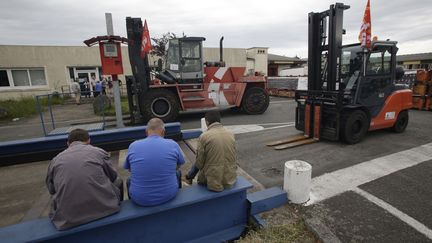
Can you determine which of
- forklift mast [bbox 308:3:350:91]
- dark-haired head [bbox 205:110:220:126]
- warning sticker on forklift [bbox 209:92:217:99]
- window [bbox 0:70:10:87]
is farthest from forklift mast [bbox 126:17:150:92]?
window [bbox 0:70:10:87]

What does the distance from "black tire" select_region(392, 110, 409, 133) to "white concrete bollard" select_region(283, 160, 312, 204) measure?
15.9ft

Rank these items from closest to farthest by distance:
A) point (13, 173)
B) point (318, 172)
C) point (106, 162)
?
point (106, 162), point (318, 172), point (13, 173)

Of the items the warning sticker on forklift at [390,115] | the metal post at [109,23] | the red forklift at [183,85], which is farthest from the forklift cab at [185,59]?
the warning sticker on forklift at [390,115]

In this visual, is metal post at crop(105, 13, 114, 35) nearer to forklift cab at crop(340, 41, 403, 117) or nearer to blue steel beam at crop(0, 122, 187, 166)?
blue steel beam at crop(0, 122, 187, 166)

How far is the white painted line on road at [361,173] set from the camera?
137 inches

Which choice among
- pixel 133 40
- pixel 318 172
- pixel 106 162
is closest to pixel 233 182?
pixel 106 162

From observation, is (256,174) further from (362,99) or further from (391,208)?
(362,99)

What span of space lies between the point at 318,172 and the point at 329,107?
1968mm

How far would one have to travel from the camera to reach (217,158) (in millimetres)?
2604

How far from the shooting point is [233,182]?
273 centimetres

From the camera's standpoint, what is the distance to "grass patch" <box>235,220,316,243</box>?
97.4 inches

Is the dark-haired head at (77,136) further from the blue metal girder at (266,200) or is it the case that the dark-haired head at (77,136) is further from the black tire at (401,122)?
the black tire at (401,122)

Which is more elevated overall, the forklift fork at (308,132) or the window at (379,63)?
the window at (379,63)

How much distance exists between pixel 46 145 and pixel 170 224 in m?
4.06
